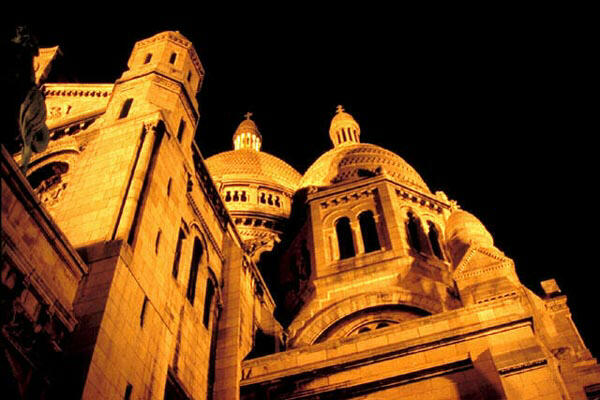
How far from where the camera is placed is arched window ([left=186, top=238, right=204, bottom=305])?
17984 mm

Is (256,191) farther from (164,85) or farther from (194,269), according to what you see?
(194,269)

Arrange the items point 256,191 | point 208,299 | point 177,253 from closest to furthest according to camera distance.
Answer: point 177,253
point 208,299
point 256,191

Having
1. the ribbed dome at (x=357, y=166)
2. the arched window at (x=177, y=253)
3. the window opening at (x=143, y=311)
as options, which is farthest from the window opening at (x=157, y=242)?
the ribbed dome at (x=357, y=166)

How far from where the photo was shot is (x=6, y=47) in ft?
32.3

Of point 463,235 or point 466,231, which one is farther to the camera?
point 466,231

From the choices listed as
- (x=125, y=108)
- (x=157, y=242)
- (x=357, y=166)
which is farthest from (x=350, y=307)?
(x=125, y=108)

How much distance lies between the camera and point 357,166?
32.4 metres

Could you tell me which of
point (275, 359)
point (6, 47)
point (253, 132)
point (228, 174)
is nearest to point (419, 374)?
point (275, 359)

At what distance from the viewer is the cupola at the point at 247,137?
153ft

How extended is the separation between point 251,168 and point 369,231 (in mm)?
13066

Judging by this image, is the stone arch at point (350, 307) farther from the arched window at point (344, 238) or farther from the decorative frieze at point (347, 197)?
the decorative frieze at point (347, 197)

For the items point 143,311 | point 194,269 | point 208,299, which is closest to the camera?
point 143,311

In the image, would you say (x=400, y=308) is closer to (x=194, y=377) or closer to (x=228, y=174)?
(x=194, y=377)

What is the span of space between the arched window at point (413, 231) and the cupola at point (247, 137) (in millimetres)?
19556
